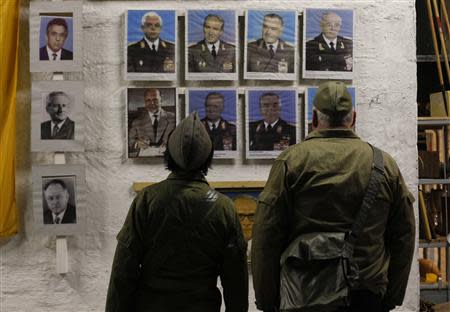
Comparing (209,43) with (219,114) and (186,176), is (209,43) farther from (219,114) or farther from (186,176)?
(186,176)

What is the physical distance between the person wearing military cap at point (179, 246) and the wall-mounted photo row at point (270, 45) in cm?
128

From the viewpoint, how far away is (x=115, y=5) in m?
3.51

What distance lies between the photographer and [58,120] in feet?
11.1

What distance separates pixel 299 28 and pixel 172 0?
2.50 ft

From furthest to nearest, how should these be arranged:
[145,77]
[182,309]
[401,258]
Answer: [145,77], [401,258], [182,309]

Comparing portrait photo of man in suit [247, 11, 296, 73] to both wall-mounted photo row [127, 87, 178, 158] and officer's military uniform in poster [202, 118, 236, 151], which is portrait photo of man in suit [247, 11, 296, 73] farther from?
wall-mounted photo row [127, 87, 178, 158]

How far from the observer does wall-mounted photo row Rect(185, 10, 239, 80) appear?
3.46m

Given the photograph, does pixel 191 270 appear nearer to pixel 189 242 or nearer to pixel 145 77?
pixel 189 242

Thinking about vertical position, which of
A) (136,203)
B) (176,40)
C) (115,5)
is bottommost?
(136,203)

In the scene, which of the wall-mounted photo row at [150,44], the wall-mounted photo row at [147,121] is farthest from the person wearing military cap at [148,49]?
the wall-mounted photo row at [147,121]

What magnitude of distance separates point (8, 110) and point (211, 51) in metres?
1.20

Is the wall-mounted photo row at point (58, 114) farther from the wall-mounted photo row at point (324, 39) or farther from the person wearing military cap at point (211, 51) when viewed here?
the wall-mounted photo row at point (324, 39)

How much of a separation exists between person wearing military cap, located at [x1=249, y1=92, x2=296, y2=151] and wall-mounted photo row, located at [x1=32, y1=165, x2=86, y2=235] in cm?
101

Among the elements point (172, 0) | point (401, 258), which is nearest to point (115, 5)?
point (172, 0)
